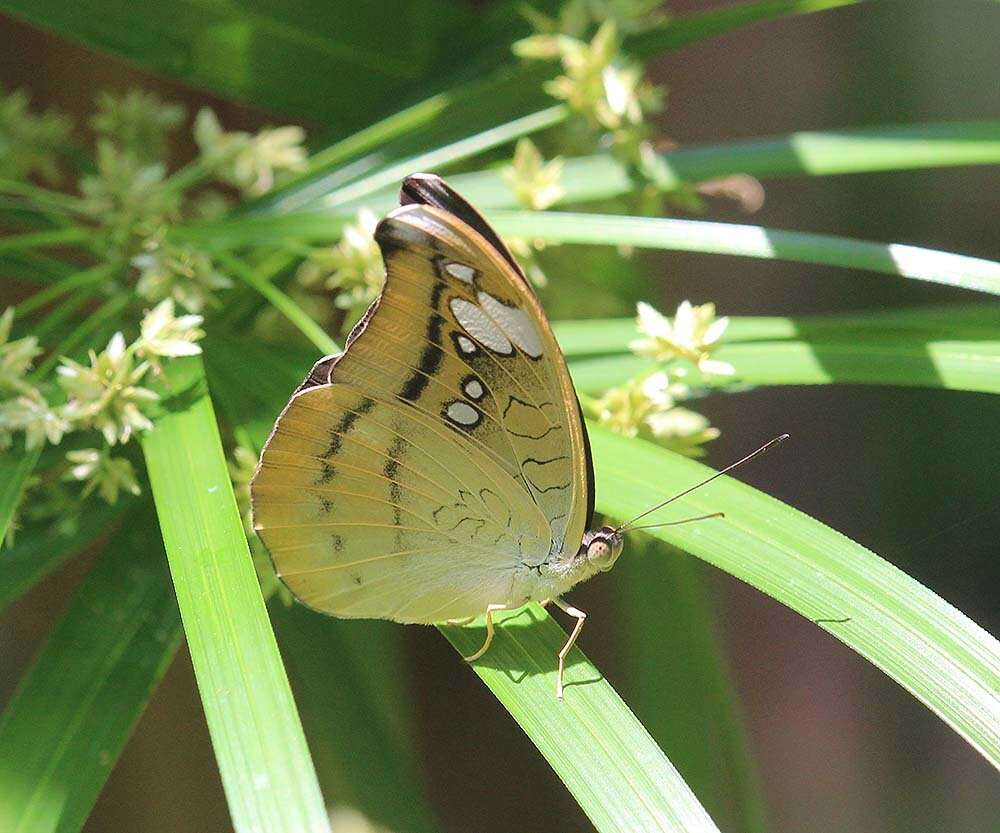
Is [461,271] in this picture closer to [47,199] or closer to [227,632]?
[227,632]

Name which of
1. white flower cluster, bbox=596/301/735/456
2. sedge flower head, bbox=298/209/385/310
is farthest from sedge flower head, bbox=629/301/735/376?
sedge flower head, bbox=298/209/385/310

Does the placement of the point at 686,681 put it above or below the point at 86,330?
below

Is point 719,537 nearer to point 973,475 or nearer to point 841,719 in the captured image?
point 973,475


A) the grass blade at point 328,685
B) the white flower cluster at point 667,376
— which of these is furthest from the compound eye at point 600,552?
the grass blade at point 328,685

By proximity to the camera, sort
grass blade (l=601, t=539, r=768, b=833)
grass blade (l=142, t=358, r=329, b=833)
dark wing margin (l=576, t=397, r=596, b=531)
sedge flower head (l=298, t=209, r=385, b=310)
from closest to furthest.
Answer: grass blade (l=142, t=358, r=329, b=833)
dark wing margin (l=576, t=397, r=596, b=531)
sedge flower head (l=298, t=209, r=385, b=310)
grass blade (l=601, t=539, r=768, b=833)

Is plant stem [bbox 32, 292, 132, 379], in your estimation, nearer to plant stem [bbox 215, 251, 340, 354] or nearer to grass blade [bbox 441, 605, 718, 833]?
plant stem [bbox 215, 251, 340, 354]

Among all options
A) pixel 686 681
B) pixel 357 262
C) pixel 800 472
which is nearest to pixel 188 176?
pixel 357 262

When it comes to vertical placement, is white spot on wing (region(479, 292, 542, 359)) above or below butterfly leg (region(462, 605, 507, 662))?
above

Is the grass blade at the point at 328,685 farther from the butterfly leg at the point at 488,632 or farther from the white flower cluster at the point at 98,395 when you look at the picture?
the butterfly leg at the point at 488,632
